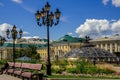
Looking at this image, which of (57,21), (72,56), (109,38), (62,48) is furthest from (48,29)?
(62,48)

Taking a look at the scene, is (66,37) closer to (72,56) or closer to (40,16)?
(72,56)

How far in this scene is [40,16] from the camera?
2530 cm

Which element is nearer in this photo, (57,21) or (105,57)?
(57,21)

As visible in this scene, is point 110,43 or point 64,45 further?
point 64,45

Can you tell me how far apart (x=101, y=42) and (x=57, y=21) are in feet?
331

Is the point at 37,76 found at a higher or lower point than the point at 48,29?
lower

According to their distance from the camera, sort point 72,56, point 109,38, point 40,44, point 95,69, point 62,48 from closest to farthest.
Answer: point 95,69 < point 72,56 < point 109,38 < point 62,48 < point 40,44

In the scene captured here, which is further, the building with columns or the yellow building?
the yellow building

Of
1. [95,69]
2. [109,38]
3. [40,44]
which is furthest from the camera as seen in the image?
[40,44]

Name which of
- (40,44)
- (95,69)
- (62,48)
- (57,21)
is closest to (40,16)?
(57,21)

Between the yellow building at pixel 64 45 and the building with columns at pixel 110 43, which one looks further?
the yellow building at pixel 64 45

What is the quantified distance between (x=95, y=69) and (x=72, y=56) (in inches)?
833

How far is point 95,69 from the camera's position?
2639 centimetres

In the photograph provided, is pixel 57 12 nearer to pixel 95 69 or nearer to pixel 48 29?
pixel 48 29
